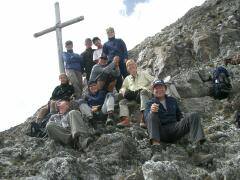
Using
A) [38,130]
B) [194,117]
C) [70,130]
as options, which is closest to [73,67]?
[38,130]

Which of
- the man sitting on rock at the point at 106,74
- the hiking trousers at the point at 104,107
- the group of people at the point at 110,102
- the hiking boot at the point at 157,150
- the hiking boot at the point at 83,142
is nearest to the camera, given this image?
the hiking boot at the point at 157,150

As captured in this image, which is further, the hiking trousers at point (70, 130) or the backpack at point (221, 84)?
the backpack at point (221, 84)

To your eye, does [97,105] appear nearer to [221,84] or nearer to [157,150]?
[157,150]

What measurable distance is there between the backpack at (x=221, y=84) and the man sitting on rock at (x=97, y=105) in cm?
416

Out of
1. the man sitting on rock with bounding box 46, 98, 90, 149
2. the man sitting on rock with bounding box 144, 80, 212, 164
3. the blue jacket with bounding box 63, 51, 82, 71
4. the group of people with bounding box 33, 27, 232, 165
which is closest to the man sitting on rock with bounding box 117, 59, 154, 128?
the group of people with bounding box 33, 27, 232, 165

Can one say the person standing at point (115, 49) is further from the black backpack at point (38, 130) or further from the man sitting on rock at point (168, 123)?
the man sitting on rock at point (168, 123)

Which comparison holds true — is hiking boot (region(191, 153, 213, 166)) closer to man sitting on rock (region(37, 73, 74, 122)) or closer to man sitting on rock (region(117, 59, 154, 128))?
man sitting on rock (region(117, 59, 154, 128))

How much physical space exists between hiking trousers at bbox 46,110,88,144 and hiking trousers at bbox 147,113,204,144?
183 centimetres

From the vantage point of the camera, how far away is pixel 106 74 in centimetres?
1555

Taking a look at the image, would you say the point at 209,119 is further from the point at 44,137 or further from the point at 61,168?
the point at 61,168

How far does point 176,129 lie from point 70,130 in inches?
115

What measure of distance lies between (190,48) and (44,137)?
14.1 meters

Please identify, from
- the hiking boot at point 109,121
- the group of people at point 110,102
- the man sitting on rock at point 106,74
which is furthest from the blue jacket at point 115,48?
the hiking boot at point 109,121

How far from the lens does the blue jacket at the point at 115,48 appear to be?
1767cm
